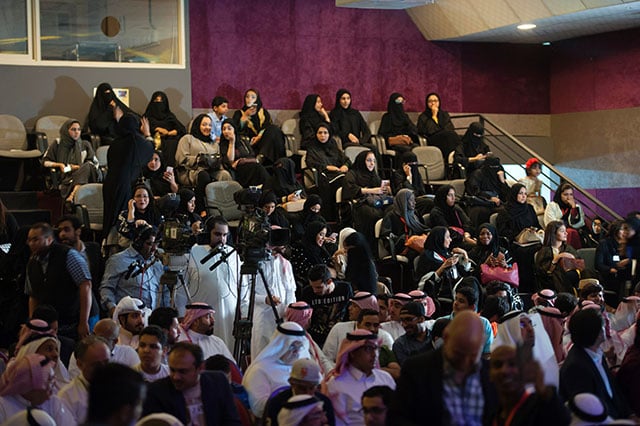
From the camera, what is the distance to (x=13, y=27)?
38.9ft

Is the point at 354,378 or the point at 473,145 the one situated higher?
the point at 473,145

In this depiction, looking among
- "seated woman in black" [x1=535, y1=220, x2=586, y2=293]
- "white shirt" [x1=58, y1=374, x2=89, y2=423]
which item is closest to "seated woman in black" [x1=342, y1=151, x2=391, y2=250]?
"seated woman in black" [x1=535, y1=220, x2=586, y2=293]

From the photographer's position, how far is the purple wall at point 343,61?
1338 cm

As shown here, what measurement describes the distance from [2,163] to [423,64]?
6091mm

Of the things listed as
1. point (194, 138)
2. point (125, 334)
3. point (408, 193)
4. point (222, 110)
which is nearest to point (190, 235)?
point (125, 334)

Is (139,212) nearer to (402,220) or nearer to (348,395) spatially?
(402,220)

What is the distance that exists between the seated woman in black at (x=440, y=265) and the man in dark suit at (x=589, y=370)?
3.75 metres

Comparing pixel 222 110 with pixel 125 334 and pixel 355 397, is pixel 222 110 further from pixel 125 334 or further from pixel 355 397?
pixel 355 397

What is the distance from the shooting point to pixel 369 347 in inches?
206

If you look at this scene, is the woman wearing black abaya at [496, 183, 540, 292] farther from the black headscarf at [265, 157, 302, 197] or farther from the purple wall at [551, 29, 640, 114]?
the purple wall at [551, 29, 640, 114]

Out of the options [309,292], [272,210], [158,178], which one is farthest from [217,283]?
[158,178]

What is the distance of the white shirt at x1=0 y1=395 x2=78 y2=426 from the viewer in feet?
15.3

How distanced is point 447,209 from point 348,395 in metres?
5.90

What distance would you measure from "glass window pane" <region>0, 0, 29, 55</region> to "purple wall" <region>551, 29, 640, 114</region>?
7.30m
